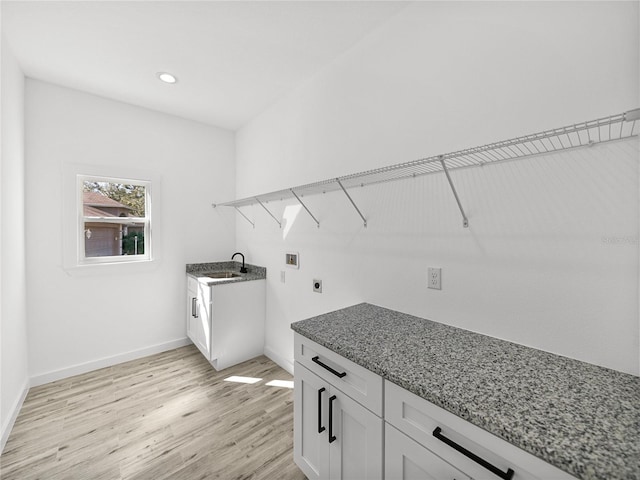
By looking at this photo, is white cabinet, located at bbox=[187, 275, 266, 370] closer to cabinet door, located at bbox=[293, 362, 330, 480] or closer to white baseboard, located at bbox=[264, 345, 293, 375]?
white baseboard, located at bbox=[264, 345, 293, 375]

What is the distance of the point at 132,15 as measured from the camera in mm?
1695

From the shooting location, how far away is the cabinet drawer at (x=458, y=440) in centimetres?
68

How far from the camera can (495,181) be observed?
1.28 m

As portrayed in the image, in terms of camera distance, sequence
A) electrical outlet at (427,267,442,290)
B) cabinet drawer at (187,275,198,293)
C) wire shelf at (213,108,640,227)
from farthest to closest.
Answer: cabinet drawer at (187,275,198,293) < electrical outlet at (427,267,442,290) < wire shelf at (213,108,640,227)

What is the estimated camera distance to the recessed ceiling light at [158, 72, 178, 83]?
2318mm

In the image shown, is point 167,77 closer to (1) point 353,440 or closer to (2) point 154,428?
(2) point 154,428

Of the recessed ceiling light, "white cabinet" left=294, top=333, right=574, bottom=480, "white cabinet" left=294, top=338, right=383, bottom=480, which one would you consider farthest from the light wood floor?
the recessed ceiling light

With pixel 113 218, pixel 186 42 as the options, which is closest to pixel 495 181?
pixel 186 42

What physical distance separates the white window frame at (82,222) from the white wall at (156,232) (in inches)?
1.2

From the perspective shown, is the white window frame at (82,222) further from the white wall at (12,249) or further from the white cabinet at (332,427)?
the white cabinet at (332,427)

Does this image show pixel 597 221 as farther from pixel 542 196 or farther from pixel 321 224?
pixel 321 224

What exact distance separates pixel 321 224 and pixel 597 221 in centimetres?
159

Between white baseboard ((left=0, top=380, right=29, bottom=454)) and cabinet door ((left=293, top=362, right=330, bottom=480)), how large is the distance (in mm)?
1865

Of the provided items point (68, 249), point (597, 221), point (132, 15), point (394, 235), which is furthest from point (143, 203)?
point (597, 221)
